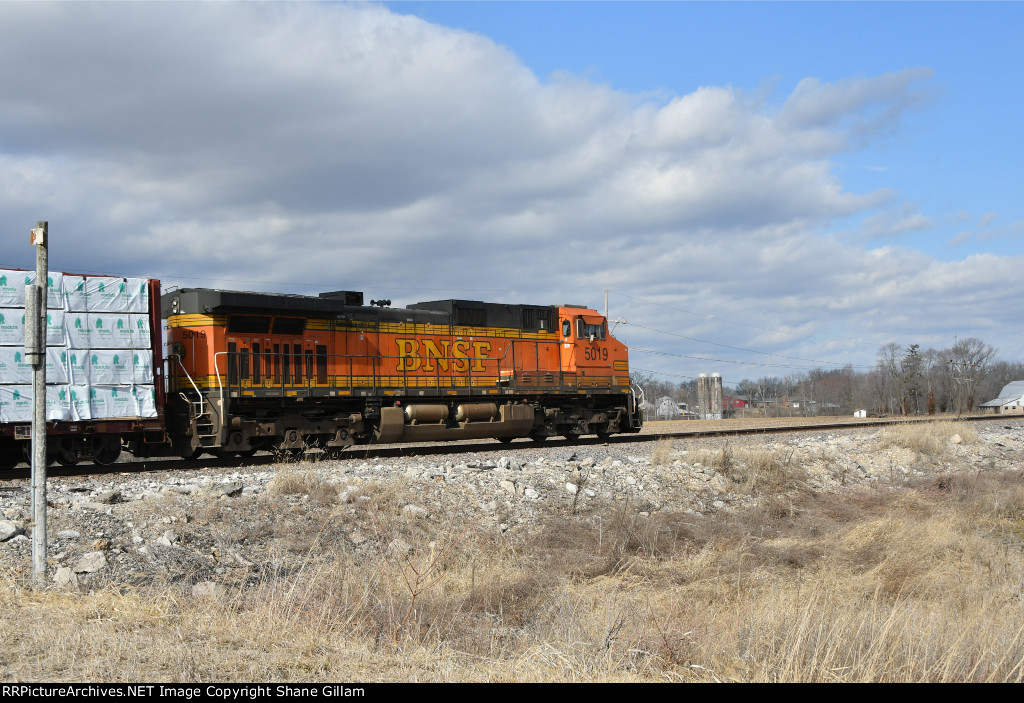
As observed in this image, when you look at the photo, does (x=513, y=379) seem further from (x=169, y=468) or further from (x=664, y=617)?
(x=664, y=617)

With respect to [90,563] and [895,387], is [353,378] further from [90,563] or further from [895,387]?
→ [895,387]

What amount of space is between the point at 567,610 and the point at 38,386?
5609 millimetres

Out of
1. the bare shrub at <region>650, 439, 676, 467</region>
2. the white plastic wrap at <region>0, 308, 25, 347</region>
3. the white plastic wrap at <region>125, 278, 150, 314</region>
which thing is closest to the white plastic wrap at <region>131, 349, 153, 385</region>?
the white plastic wrap at <region>125, 278, 150, 314</region>

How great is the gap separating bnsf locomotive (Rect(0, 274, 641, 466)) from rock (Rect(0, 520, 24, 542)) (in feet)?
16.8

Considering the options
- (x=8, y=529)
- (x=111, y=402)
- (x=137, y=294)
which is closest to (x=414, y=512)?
(x=8, y=529)

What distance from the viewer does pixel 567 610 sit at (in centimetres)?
779

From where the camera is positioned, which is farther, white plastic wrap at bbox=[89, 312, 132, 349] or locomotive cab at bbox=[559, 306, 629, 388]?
locomotive cab at bbox=[559, 306, 629, 388]

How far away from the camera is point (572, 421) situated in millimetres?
23469

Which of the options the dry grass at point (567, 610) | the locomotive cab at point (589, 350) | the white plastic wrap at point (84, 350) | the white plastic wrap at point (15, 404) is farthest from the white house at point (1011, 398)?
the white plastic wrap at point (15, 404)

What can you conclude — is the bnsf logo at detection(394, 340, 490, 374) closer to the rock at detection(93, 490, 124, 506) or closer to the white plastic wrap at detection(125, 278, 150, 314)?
the white plastic wrap at detection(125, 278, 150, 314)

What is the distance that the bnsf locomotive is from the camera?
1648 cm

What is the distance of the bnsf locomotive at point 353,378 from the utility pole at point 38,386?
657 centimetres
